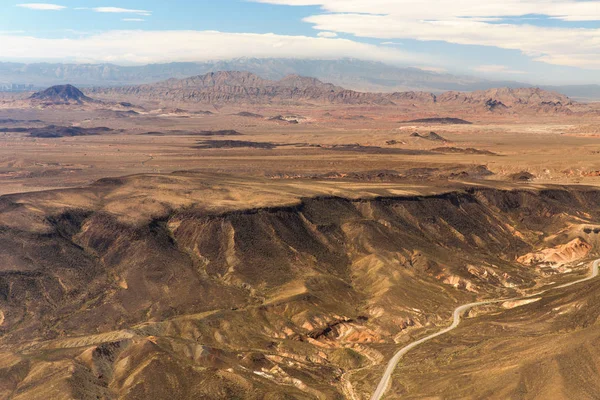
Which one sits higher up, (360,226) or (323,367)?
(360,226)

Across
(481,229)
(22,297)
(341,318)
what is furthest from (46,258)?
(481,229)

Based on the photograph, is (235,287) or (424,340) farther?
(235,287)

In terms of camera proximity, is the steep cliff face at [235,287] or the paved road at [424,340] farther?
the paved road at [424,340]

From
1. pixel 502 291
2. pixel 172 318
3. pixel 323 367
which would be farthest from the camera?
pixel 502 291

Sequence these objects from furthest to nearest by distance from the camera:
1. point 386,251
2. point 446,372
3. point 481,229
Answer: point 481,229
point 386,251
point 446,372

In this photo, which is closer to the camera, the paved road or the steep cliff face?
the steep cliff face

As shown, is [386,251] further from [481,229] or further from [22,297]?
→ [22,297]

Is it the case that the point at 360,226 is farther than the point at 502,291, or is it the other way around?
the point at 360,226

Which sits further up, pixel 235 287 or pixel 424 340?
pixel 235 287
